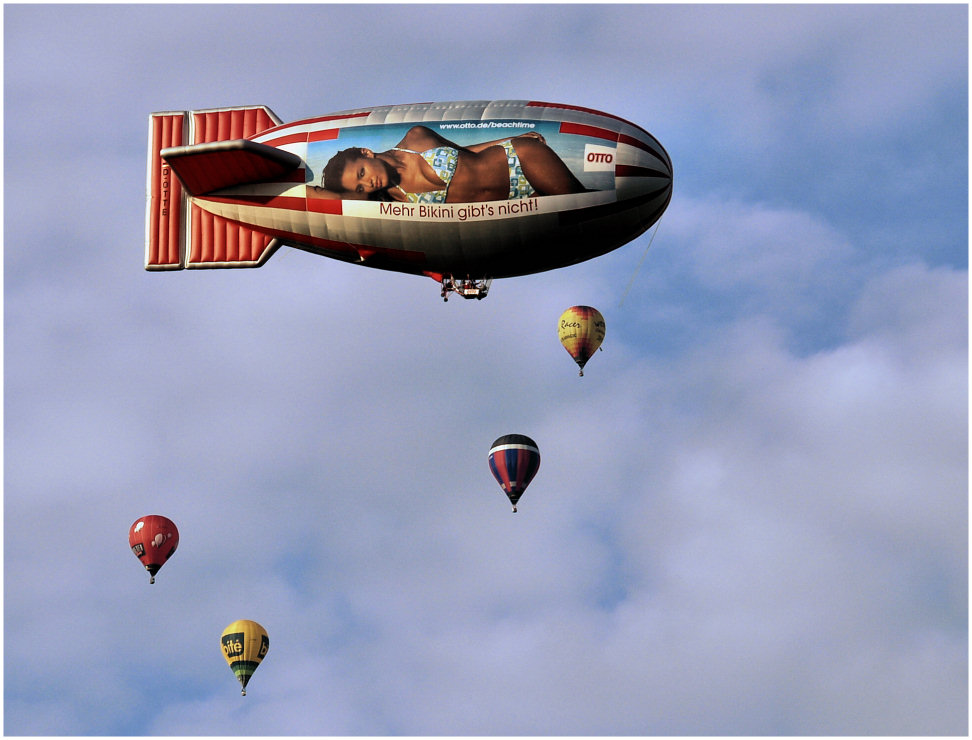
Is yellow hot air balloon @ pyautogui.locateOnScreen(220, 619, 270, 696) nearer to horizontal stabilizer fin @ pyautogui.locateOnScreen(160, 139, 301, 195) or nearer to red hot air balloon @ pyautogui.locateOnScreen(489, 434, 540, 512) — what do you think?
red hot air balloon @ pyautogui.locateOnScreen(489, 434, 540, 512)

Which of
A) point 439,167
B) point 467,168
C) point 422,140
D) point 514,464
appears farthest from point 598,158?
point 514,464

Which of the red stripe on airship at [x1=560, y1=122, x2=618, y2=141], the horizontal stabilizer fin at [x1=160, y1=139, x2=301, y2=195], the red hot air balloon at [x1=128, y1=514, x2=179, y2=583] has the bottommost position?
the red hot air balloon at [x1=128, y1=514, x2=179, y2=583]

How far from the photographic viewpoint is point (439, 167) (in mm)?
71188

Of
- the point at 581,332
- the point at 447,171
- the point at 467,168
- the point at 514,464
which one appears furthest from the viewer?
the point at 581,332

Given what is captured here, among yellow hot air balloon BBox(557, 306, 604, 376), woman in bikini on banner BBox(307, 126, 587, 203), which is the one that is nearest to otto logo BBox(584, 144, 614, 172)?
woman in bikini on banner BBox(307, 126, 587, 203)

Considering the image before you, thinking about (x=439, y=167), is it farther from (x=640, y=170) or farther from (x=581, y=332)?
(x=581, y=332)

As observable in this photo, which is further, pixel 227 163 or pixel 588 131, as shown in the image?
pixel 227 163

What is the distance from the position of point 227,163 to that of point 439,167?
27.2 ft

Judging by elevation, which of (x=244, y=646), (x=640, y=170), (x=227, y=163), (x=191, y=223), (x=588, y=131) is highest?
(x=227, y=163)

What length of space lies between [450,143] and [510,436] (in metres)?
19.7

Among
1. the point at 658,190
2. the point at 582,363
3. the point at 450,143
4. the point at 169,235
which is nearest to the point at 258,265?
the point at 169,235

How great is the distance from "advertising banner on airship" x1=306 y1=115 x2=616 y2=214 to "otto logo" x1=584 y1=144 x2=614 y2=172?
0.04 metres

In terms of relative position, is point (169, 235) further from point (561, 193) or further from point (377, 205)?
point (561, 193)

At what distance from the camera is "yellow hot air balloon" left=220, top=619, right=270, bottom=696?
8750 cm
